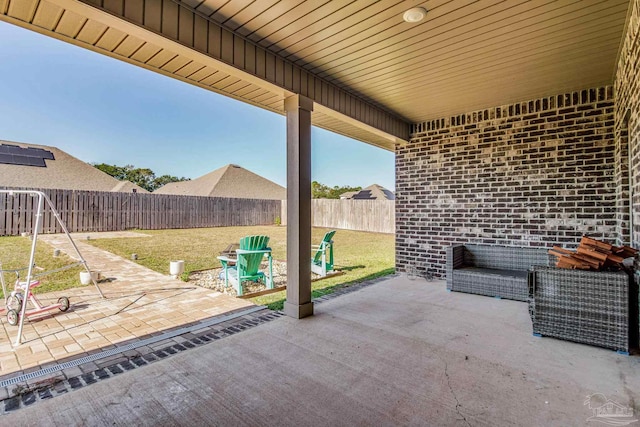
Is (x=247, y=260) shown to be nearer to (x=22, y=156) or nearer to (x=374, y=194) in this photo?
(x=22, y=156)

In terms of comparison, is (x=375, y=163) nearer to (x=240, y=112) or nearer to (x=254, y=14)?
(x=240, y=112)

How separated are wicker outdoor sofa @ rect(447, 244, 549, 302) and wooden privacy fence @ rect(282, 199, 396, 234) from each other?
8.51 metres

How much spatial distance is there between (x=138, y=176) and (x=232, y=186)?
1715cm

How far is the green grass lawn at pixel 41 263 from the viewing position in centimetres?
500

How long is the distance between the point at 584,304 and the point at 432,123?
11.8 ft

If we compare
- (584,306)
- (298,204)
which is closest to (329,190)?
(298,204)

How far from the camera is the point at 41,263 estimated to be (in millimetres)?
6266

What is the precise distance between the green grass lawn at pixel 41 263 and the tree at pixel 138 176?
83.6ft

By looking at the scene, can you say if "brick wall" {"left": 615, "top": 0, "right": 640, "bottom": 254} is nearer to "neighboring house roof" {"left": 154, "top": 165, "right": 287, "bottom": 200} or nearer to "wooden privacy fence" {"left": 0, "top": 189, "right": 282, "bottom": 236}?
"wooden privacy fence" {"left": 0, "top": 189, "right": 282, "bottom": 236}

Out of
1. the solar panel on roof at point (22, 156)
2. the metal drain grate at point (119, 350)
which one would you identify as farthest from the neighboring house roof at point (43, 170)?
the metal drain grate at point (119, 350)

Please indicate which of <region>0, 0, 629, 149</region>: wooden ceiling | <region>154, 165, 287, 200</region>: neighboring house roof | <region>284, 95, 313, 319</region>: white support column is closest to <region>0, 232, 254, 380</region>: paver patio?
<region>284, 95, 313, 319</region>: white support column

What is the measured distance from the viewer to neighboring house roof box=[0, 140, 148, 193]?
10.9 metres

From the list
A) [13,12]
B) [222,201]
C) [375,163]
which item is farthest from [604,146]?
[375,163]

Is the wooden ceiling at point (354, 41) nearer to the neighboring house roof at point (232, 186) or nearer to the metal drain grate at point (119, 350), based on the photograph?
the metal drain grate at point (119, 350)
